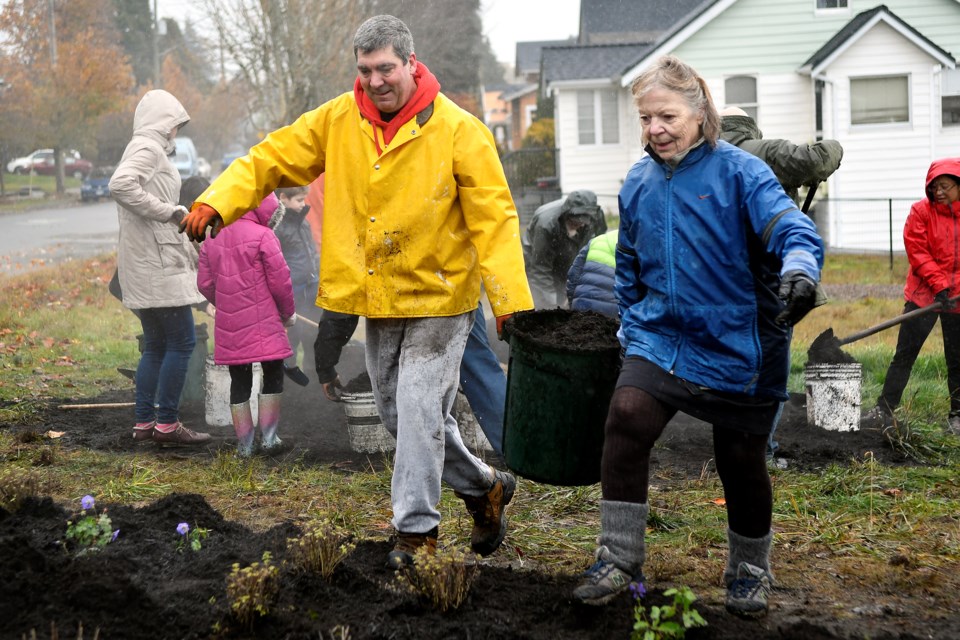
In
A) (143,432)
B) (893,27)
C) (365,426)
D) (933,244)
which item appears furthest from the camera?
(893,27)

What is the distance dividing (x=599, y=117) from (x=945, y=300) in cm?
1925

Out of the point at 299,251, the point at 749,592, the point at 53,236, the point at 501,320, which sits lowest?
the point at 749,592

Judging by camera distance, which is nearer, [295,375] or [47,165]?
[295,375]

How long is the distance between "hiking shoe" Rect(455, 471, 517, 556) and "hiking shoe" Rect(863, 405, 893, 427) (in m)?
3.56

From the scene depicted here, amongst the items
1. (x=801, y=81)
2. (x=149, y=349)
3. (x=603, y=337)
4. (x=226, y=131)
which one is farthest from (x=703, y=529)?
(x=226, y=131)

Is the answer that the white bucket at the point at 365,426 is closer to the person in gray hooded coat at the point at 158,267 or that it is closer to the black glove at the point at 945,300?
the person in gray hooded coat at the point at 158,267

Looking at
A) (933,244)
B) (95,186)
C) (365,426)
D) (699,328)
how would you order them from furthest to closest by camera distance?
(95,186), (933,244), (365,426), (699,328)

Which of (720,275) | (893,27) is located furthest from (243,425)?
(893,27)

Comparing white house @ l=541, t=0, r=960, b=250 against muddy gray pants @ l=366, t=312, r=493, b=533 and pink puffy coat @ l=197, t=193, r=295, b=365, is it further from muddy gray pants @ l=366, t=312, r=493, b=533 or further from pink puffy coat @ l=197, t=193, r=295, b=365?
muddy gray pants @ l=366, t=312, r=493, b=533

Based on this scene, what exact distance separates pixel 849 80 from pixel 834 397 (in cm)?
1624

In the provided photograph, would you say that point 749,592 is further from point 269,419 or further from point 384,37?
point 269,419

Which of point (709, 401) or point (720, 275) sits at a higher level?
point (720, 275)

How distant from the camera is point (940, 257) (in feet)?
22.9

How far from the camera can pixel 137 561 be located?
372cm
